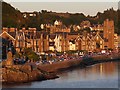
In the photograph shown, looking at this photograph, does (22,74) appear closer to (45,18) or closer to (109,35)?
(109,35)

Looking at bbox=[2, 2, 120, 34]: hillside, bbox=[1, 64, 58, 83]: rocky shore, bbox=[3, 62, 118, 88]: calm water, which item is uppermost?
bbox=[2, 2, 120, 34]: hillside

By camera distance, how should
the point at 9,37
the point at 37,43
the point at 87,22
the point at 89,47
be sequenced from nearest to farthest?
the point at 9,37 → the point at 37,43 → the point at 89,47 → the point at 87,22

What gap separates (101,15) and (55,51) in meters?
22.6

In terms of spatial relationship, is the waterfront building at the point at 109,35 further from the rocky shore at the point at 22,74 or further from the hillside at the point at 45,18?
the rocky shore at the point at 22,74

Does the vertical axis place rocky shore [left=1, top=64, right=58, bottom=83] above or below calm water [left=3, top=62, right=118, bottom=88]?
above

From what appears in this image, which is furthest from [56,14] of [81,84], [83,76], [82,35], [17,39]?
[81,84]

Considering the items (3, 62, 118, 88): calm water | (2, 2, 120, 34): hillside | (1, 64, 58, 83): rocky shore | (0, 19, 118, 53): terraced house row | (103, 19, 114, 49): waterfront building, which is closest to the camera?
(3, 62, 118, 88): calm water

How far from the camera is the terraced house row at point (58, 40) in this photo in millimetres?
27359

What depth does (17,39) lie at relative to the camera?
88.4 feet

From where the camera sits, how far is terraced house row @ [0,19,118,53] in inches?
1077

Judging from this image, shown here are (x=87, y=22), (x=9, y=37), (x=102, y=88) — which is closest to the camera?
(x=102, y=88)

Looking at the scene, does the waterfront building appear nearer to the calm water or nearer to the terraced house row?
the terraced house row

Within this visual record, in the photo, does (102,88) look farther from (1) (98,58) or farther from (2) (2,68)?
(1) (98,58)

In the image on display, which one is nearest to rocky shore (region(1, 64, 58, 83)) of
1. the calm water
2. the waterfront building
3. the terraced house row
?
the calm water
